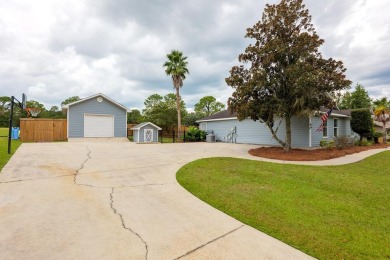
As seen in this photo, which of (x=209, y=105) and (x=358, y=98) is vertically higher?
(x=209, y=105)

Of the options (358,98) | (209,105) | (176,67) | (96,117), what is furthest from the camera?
(209,105)

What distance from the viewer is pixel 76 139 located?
1831 centimetres

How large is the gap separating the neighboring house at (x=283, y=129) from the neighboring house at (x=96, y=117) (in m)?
9.18

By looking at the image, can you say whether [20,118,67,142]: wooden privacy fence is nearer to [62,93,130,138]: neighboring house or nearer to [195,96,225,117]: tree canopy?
[62,93,130,138]: neighboring house

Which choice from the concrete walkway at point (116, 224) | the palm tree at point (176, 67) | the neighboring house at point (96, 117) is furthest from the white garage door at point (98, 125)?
the concrete walkway at point (116, 224)

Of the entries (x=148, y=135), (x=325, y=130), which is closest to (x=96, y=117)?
(x=148, y=135)

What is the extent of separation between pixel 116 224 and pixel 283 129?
1533 centimetres

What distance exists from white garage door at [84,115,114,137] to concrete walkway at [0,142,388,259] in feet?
45.6

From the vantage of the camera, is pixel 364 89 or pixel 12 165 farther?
pixel 364 89

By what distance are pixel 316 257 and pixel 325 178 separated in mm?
4773

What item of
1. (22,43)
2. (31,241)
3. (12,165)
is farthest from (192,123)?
(31,241)

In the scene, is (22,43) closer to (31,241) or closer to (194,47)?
(194,47)

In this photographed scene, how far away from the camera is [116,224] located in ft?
10.9

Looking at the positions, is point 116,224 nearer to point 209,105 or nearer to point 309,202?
point 309,202
